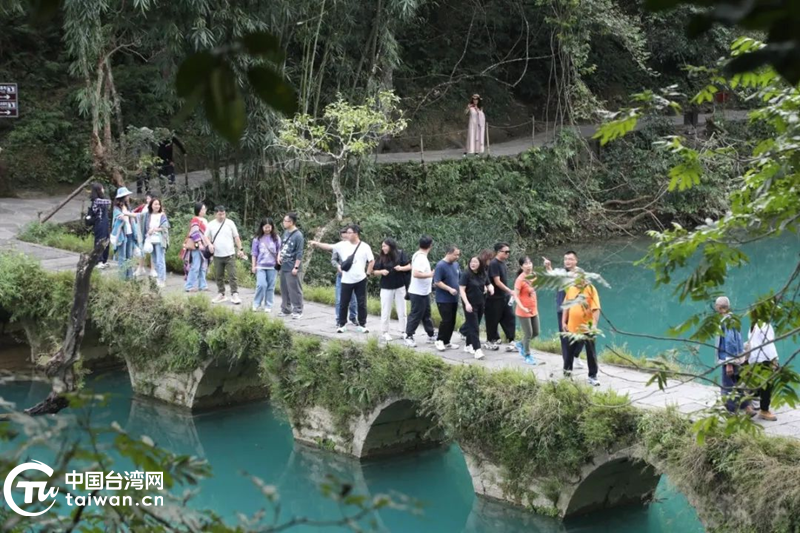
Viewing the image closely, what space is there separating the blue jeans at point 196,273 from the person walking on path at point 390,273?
3.34m

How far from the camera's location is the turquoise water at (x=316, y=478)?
10.4 m

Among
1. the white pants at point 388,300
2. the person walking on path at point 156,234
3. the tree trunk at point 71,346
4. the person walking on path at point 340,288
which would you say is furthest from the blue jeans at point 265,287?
the tree trunk at point 71,346

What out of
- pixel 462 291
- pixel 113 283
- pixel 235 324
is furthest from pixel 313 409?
pixel 113 283

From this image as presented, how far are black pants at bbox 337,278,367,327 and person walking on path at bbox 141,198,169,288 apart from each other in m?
3.10

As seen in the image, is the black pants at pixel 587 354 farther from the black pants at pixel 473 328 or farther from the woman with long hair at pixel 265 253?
the woman with long hair at pixel 265 253

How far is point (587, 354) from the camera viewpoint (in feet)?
32.4

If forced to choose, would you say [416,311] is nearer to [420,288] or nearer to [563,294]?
[420,288]

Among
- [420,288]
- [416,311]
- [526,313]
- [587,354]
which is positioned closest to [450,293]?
[420,288]

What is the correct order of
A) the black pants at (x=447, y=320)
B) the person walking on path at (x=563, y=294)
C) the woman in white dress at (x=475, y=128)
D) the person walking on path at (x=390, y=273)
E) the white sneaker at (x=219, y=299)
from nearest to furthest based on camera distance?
the person walking on path at (x=563, y=294) < the black pants at (x=447, y=320) < the person walking on path at (x=390, y=273) < the white sneaker at (x=219, y=299) < the woman in white dress at (x=475, y=128)

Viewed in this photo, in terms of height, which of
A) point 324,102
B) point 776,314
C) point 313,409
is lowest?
point 313,409

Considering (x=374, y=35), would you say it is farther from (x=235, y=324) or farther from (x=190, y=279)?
(x=235, y=324)

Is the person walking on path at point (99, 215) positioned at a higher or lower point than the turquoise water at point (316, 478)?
higher

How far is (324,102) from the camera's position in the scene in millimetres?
20875

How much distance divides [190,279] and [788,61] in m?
13.0
